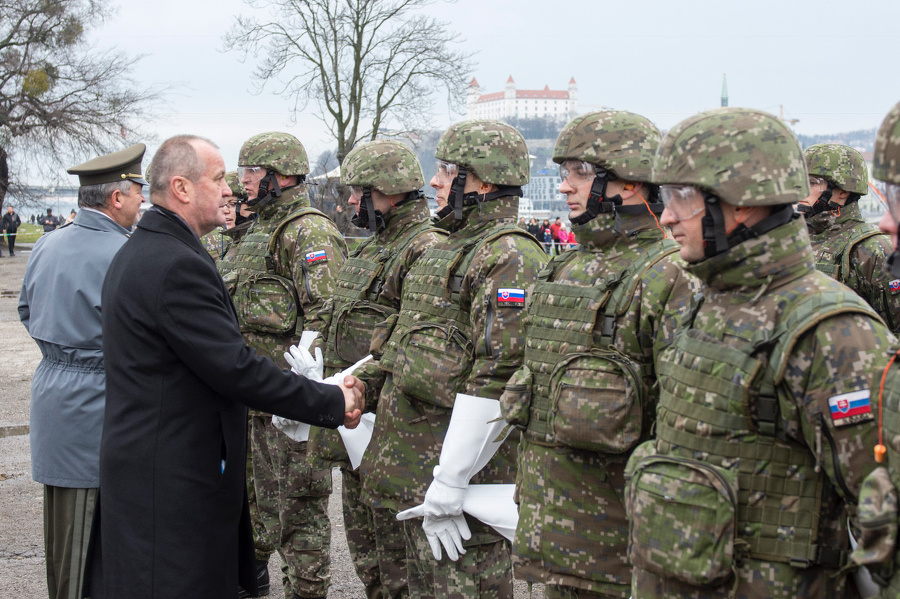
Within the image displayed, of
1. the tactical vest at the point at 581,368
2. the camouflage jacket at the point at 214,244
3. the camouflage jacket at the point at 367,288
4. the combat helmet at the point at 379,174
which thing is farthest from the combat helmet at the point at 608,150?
the camouflage jacket at the point at 214,244

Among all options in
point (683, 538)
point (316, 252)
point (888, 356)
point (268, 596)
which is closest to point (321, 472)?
point (268, 596)

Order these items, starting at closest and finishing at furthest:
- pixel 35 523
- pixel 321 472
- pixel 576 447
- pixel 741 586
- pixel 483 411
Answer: pixel 741 586 < pixel 576 447 < pixel 483 411 < pixel 321 472 < pixel 35 523

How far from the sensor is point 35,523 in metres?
7.00

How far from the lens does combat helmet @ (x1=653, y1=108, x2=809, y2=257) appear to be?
2703 millimetres

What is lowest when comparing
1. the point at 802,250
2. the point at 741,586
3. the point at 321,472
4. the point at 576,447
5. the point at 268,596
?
the point at 268,596

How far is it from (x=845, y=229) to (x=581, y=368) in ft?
15.4

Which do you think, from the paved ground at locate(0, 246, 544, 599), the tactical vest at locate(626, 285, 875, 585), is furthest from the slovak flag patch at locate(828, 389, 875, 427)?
the paved ground at locate(0, 246, 544, 599)

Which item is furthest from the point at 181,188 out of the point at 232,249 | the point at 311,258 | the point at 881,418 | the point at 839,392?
the point at 232,249

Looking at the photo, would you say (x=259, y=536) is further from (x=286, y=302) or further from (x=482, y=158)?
(x=482, y=158)

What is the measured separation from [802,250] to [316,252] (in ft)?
12.7

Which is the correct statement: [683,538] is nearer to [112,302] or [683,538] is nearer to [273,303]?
[112,302]

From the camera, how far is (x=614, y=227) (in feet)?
11.9

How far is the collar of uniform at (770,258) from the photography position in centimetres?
269

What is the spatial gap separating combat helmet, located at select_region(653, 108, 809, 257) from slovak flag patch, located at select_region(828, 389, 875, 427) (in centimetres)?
59
